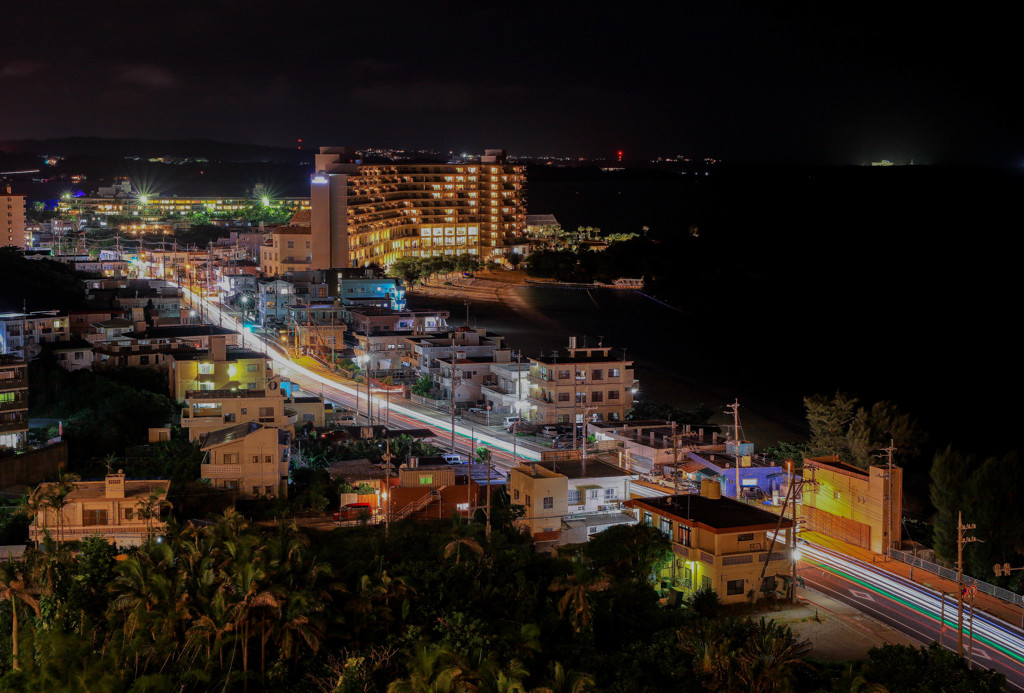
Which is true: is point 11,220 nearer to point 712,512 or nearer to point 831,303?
point 831,303

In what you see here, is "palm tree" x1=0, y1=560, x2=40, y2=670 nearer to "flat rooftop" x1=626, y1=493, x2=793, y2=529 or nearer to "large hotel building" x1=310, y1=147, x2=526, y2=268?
"flat rooftop" x1=626, y1=493, x2=793, y2=529

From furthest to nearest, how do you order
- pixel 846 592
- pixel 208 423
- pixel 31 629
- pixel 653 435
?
pixel 653 435
pixel 208 423
pixel 846 592
pixel 31 629

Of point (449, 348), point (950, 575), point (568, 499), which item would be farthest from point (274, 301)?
point (950, 575)

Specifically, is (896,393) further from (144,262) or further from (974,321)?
(144,262)

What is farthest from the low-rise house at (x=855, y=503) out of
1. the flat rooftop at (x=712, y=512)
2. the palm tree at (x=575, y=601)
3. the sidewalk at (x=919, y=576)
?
the palm tree at (x=575, y=601)

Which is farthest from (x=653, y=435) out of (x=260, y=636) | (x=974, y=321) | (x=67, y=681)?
(x=974, y=321)

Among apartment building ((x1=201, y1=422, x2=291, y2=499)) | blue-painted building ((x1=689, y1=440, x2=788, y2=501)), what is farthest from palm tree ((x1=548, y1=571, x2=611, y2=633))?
blue-painted building ((x1=689, y1=440, x2=788, y2=501))
